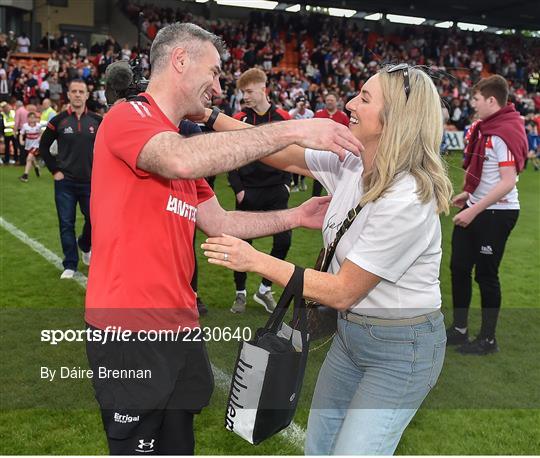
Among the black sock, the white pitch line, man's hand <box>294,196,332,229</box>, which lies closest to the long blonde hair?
man's hand <box>294,196,332,229</box>

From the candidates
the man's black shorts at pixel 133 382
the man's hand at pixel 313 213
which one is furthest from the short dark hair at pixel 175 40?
the man's black shorts at pixel 133 382

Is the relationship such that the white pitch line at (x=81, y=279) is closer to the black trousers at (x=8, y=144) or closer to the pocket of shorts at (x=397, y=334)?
the pocket of shorts at (x=397, y=334)

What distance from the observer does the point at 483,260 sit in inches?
226

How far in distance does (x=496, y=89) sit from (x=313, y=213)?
3.12 metres

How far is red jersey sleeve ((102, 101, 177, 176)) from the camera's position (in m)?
2.21

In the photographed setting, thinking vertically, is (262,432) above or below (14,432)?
above

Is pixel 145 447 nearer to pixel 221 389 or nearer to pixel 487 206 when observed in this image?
pixel 221 389

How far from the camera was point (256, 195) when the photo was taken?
22.2 feet

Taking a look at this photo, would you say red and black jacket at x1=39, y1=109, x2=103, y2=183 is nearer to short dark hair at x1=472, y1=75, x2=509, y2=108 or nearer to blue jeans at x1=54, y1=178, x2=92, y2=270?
blue jeans at x1=54, y1=178, x2=92, y2=270

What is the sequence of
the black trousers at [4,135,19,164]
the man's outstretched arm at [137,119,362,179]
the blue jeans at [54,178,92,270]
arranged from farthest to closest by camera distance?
1. the black trousers at [4,135,19,164]
2. the blue jeans at [54,178,92,270]
3. the man's outstretched arm at [137,119,362,179]

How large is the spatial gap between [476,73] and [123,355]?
4040cm

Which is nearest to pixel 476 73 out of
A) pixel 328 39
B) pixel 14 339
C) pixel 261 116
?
pixel 328 39

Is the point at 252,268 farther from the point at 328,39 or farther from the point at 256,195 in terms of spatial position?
the point at 328,39

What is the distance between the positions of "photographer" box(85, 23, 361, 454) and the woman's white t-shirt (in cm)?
32
